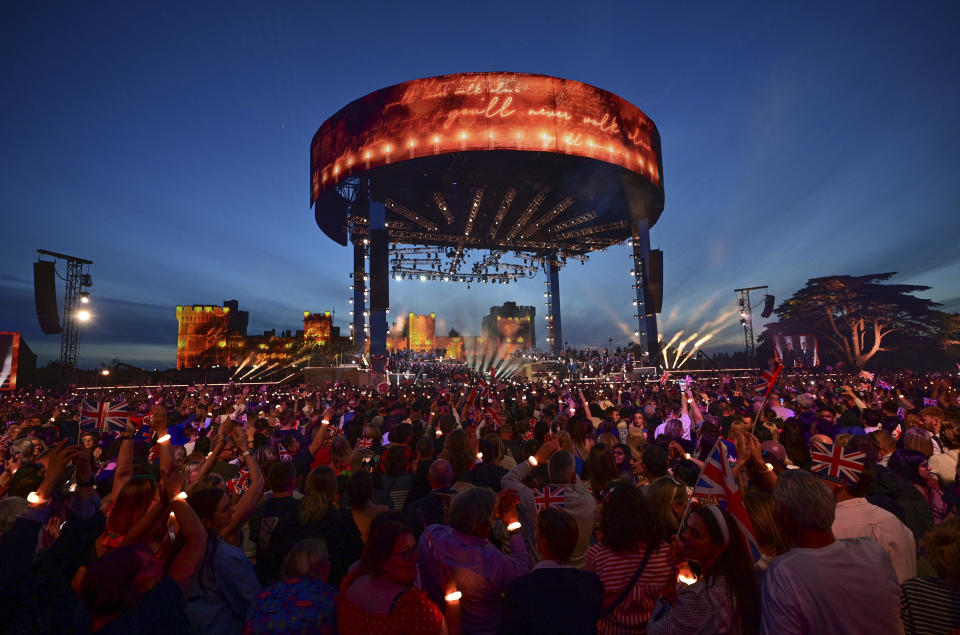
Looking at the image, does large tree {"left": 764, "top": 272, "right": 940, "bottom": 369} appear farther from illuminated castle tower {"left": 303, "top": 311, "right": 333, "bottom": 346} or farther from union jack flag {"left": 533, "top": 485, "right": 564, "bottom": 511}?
illuminated castle tower {"left": 303, "top": 311, "right": 333, "bottom": 346}

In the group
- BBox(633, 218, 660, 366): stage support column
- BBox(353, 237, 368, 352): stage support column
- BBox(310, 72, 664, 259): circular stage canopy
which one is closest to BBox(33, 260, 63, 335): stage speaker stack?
BBox(310, 72, 664, 259): circular stage canopy

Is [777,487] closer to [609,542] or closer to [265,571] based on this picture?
[609,542]

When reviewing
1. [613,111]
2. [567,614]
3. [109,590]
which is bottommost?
[567,614]

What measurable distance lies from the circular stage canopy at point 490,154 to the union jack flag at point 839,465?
25.8 metres

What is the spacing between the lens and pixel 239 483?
5.54 meters

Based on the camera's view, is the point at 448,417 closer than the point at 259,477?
No

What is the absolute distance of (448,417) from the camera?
24.8 ft

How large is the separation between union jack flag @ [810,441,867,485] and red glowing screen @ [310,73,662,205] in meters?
25.8

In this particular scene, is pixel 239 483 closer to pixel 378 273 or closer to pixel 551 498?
pixel 551 498

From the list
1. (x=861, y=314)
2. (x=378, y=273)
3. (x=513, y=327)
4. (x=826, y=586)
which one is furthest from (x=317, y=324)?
(x=826, y=586)

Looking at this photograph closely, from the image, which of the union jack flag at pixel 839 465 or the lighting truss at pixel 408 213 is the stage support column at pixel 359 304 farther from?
the union jack flag at pixel 839 465

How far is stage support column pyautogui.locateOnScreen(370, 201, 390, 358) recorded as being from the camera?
30.7m

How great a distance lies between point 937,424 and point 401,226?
35901 millimetres

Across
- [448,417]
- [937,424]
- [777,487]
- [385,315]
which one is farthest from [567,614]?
[385,315]
